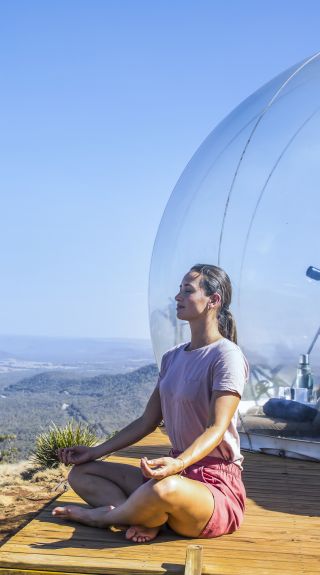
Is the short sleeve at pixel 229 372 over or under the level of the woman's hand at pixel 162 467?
over

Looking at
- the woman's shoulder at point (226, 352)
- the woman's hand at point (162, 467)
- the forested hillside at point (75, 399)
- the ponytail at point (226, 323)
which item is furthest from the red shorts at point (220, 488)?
the forested hillside at point (75, 399)

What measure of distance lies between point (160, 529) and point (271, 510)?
0.85 m

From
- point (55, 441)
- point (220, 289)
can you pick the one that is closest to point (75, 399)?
point (55, 441)

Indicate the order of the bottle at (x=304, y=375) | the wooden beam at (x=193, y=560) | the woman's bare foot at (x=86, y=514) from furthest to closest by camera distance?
the bottle at (x=304, y=375) < the woman's bare foot at (x=86, y=514) < the wooden beam at (x=193, y=560)

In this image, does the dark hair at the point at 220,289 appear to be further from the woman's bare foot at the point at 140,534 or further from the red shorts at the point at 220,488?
the woman's bare foot at the point at 140,534

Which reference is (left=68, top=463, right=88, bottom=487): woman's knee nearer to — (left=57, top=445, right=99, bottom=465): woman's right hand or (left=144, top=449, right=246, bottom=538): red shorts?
(left=57, top=445, right=99, bottom=465): woman's right hand

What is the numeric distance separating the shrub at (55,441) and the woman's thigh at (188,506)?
3940 mm

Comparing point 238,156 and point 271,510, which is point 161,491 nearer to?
point 271,510

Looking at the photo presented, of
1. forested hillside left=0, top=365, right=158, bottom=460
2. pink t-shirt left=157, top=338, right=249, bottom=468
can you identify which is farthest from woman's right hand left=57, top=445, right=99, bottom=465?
forested hillside left=0, top=365, right=158, bottom=460

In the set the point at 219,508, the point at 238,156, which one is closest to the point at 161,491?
the point at 219,508

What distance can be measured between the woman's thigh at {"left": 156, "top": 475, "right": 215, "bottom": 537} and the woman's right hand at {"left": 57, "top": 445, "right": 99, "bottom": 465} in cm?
51

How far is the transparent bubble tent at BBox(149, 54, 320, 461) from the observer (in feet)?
17.8

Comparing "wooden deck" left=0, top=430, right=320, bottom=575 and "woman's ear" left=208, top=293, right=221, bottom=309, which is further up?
"woman's ear" left=208, top=293, right=221, bottom=309

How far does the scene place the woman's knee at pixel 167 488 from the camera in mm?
3064
